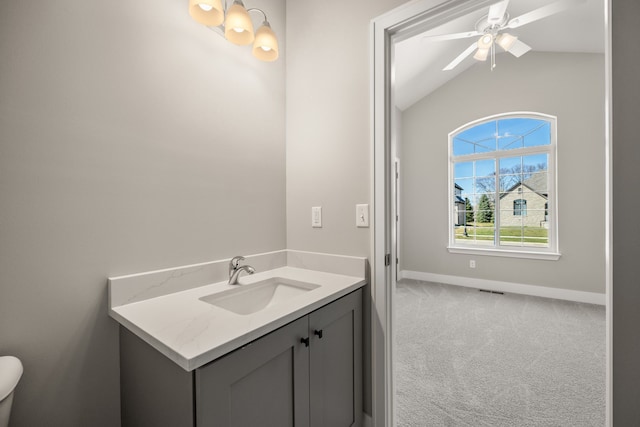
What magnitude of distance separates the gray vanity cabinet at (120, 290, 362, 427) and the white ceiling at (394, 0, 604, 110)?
237 centimetres

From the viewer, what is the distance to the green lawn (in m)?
3.84

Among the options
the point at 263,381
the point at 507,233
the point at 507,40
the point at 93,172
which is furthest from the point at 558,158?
the point at 93,172

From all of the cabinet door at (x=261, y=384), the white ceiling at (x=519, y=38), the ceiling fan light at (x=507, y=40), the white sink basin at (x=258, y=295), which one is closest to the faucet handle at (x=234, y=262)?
the white sink basin at (x=258, y=295)

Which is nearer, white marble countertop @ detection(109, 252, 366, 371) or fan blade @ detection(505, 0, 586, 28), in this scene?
white marble countertop @ detection(109, 252, 366, 371)

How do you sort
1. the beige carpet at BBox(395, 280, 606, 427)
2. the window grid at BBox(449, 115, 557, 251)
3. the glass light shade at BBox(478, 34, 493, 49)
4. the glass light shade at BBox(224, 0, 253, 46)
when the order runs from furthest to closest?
the window grid at BBox(449, 115, 557, 251) → the glass light shade at BBox(478, 34, 493, 49) → the beige carpet at BBox(395, 280, 606, 427) → the glass light shade at BBox(224, 0, 253, 46)

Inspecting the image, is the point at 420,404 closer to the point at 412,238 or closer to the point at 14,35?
the point at 14,35

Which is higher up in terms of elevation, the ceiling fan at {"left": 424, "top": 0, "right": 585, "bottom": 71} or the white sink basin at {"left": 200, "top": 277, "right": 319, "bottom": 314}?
the ceiling fan at {"left": 424, "top": 0, "right": 585, "bottom": 71}

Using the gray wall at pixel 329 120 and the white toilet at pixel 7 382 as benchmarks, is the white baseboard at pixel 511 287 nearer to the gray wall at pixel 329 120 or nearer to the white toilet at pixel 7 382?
the gray wall at pixel 329 120

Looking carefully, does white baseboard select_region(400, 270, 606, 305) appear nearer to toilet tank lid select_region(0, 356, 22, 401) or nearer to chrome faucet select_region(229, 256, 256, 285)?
chrome faucet select_region(229, 256, 256, 285)

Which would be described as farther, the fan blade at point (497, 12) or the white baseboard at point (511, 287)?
the white baseboard at point (511, 287)

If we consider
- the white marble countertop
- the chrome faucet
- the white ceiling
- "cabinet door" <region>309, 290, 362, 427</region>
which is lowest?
"cabinet door" <region>309, 290, 362, 427</region>

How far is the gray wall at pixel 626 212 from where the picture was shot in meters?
0.83

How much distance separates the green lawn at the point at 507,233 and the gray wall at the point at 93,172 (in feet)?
13.8

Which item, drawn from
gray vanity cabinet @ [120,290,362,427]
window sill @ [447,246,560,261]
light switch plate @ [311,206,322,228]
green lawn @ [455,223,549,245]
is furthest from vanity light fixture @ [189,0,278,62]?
green lawn @ [455,223,549,245]
